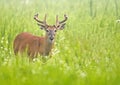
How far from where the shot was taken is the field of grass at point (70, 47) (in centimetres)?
534

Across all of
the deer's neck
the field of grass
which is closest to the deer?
A: the deer's neck

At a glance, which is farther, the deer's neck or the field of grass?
the deer's neck

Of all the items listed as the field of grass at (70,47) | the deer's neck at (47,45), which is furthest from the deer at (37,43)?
the field of grass at (70,47)

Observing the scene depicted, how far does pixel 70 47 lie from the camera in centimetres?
945

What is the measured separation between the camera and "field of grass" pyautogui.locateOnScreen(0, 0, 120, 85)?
17.5ft

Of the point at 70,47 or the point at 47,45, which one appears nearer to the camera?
the point at 70,47

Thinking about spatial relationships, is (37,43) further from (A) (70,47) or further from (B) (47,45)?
(A) (70,47)

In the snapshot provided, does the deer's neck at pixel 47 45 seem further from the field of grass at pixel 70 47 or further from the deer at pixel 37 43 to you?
the field of grass at pixel 70 47

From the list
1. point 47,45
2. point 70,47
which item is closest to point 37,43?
point 47,45

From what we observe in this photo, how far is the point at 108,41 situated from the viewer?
393 inches

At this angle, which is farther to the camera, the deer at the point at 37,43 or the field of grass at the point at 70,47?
the deer at the point at 37,43

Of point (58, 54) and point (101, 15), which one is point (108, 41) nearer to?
point (58, 54)

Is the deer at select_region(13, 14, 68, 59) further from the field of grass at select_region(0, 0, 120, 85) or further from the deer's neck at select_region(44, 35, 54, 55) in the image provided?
the field of grass at select_region(0, 0, 120, 85)

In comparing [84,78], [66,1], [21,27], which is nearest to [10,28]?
[21,27]
